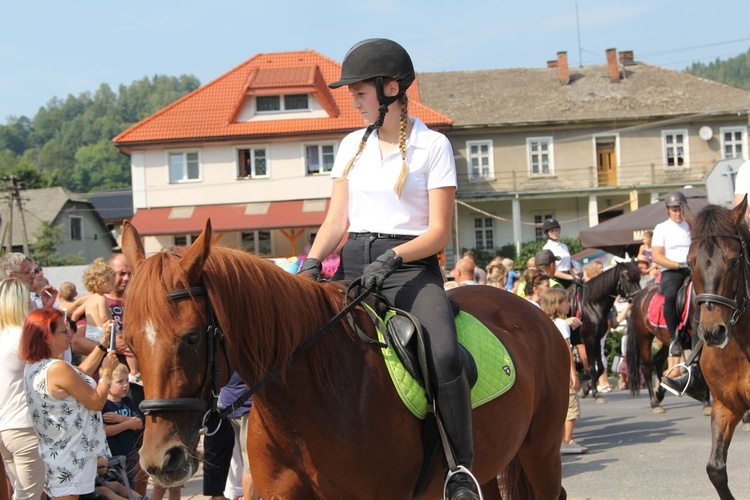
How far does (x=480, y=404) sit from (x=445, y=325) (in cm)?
62

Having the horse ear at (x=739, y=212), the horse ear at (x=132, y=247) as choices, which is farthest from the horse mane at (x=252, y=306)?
the horse ear at (x=739, y=212)

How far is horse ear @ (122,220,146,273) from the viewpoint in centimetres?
350

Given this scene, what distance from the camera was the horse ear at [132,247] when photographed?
350 cm

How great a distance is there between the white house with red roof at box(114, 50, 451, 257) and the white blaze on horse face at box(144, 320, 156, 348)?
133 ft

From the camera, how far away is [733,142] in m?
52.1

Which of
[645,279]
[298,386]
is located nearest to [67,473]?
[298,386]

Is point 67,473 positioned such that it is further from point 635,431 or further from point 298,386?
point 635,431

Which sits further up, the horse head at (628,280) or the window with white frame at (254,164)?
the window with white frame at (254,164)

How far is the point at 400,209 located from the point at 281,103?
1668 inches

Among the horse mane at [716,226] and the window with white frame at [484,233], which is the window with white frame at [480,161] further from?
the horse mane at [716,226]

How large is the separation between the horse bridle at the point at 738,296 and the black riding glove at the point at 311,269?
12.9 ft

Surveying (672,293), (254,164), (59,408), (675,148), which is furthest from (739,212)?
(675,148)

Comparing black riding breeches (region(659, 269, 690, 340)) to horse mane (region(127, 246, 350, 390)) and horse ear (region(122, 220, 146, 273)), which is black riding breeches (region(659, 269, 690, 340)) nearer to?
horse mane (region(127, 246, 350, 390))

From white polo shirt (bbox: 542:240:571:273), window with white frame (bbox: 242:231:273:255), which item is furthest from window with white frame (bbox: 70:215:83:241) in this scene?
white polo shirt (bbox: 542:240:571:273)
